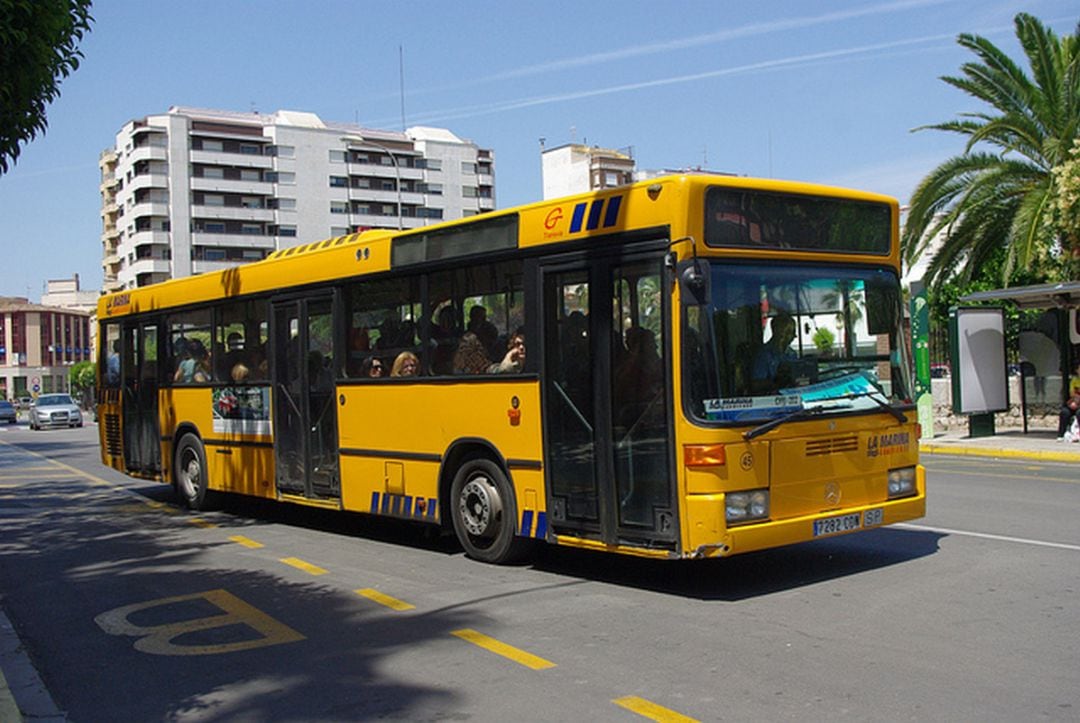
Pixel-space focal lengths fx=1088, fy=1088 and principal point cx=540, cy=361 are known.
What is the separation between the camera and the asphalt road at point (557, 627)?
5629 millimetres

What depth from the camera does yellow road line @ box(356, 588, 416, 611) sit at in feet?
26.3

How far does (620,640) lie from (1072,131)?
19.2 meters

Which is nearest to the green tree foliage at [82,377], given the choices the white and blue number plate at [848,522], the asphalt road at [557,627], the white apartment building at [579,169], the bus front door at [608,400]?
the white apartment building at [579,169]

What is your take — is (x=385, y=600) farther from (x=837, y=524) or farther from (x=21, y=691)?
(x=837, y=524)

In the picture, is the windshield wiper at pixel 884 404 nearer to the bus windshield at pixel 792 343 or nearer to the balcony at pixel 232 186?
the bus windshield at pixel 792 343

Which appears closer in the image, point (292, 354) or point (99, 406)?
point (292, 354)

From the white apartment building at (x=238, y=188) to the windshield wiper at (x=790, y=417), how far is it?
9410 centimetres

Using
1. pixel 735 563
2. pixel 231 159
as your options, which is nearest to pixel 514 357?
pixel 735 563

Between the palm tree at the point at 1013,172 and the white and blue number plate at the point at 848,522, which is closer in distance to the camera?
the white and blue number plate at the point at 848,522

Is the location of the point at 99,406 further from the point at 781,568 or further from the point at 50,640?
the point at 781,568

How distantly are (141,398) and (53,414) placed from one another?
3641 cm

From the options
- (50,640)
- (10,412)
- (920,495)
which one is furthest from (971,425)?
(10,412)

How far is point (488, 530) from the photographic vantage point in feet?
31.2

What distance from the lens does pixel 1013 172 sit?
22766 millimetres
